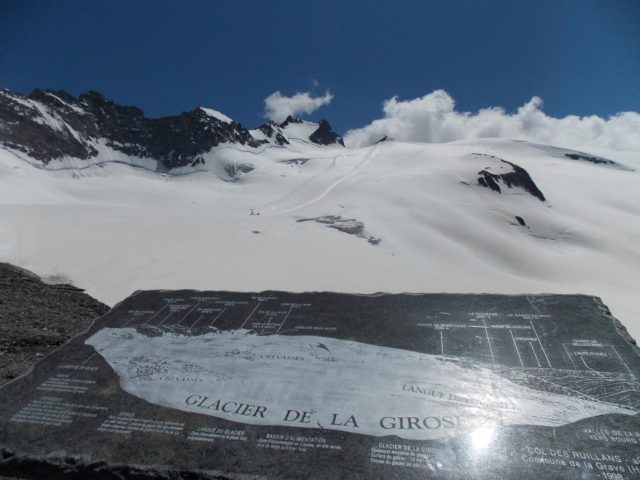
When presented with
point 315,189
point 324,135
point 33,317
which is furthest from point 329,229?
point 324,135

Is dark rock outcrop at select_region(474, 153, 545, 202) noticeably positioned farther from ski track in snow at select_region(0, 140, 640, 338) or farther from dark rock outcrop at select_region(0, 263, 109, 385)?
dark rock outcrop at select_region(0, 263, 109, 385)

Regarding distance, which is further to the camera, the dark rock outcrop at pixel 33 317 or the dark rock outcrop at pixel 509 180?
the dark rock outcrop at pixel 509 180

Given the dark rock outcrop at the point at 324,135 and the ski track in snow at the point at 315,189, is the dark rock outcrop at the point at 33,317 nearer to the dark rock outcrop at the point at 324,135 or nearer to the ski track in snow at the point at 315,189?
the ski track in snow at the point at 315,189

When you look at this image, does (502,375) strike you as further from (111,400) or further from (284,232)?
(284,232)

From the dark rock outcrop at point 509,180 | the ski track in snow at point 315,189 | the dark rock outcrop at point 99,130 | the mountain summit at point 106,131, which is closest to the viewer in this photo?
the ski track in snow at point 315,189

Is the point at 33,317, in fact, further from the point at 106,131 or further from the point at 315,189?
the point at 106,131

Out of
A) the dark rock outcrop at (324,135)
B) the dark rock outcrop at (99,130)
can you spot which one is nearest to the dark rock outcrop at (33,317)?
the dark rock outcrop at (99,130)

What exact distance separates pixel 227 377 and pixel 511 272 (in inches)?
1001

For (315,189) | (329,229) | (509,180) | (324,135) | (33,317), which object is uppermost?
(324,135)

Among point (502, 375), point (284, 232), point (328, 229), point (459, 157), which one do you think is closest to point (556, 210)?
point (459, 157)

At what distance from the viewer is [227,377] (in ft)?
15.9

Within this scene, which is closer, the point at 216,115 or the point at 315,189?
the point at 315,189

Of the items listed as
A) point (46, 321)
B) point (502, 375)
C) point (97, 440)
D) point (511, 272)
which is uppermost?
point (502, 375)

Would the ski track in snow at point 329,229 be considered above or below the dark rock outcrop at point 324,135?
below
